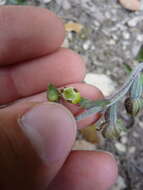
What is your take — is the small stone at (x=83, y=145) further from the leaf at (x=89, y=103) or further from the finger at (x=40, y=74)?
the leaf at (x=89, y=103)

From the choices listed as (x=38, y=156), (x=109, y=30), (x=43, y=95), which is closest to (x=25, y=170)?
(x=38, y=156)

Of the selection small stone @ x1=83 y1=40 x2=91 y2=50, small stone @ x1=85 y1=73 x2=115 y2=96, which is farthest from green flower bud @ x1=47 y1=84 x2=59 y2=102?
small stone @ x1=83 y1=40 x2=91 y2=50

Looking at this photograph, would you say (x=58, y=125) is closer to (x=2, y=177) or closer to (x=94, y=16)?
(x=2, y=177)

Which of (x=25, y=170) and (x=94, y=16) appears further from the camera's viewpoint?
(x=94, y=16)

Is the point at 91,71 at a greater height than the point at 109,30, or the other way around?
the point at 109,30

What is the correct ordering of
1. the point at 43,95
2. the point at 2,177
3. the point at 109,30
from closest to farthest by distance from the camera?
the point at 2,177 → the point at 43,95 → the point at 109,30

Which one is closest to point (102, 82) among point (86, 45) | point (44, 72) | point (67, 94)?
point (86, 45)

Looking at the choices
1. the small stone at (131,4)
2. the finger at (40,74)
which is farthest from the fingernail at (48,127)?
the small stone at (131,4)
